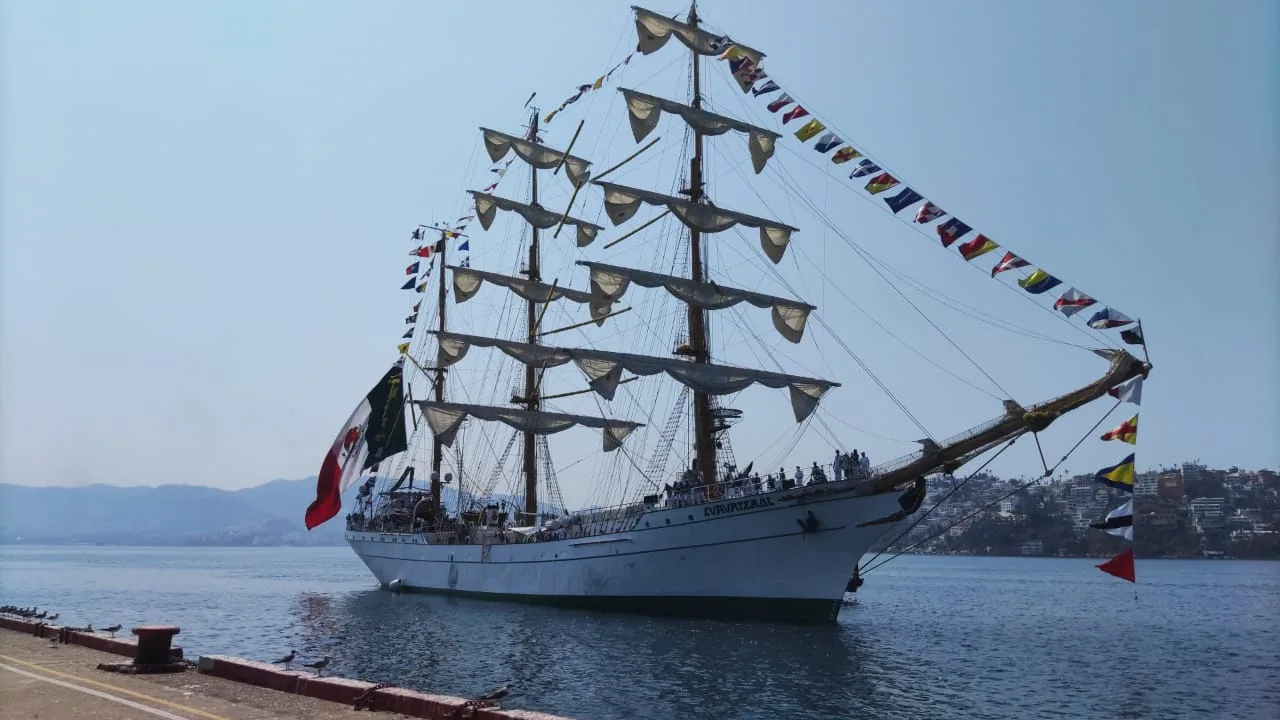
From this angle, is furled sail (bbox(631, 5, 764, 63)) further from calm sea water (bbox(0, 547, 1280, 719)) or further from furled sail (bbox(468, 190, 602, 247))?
calm sea water (bbox(0, 547, 1280, 719))

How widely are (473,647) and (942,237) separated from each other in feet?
55.2

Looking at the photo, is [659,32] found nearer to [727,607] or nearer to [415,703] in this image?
[727,607]

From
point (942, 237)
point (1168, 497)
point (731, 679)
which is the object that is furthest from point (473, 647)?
point (1168, 497)

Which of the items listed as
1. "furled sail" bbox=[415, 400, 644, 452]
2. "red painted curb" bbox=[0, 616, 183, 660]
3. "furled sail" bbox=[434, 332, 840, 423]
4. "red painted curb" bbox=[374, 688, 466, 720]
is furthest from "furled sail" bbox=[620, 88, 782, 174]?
"red painted curb" bbox=[374, 688, 466, 720]

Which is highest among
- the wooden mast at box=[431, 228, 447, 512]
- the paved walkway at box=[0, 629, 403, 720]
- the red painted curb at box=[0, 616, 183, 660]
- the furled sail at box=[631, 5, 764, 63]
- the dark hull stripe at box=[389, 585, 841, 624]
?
the furled sail at box=[631, 5, 764, 63]

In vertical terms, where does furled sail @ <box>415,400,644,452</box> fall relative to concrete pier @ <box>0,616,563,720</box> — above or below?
above

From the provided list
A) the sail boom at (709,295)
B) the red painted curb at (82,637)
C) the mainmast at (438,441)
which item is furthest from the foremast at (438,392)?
the red painted curb at (82,637)

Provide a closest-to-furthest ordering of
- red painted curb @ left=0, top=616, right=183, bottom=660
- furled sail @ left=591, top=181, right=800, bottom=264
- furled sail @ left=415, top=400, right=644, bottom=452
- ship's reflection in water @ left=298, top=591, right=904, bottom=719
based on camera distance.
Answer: red painted curb @ left=0, top=616, right=183, bottom=660, ship's reflection in water @ left=298, top=591, right=904, bottom=719, furled sail @ left=591, top=181, right=800, bottom=264, furled sail @ left=415, top=400, right=644, bottom=452

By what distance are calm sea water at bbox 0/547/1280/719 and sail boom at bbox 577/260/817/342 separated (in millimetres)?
11918

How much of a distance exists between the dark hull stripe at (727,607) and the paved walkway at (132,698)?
20.0 meters

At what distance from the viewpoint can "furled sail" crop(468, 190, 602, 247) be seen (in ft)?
163

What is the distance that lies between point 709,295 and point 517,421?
13307mm

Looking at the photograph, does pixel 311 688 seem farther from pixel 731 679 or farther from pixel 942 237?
pixel 942 237

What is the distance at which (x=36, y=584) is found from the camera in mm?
64375
